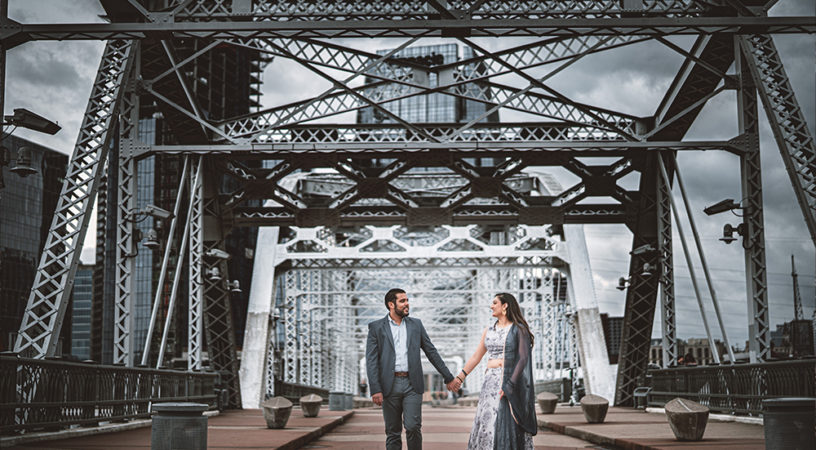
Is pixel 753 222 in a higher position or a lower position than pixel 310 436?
higher

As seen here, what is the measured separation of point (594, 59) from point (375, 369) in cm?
3244

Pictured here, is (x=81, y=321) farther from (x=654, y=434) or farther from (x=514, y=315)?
(x=514, y=315)

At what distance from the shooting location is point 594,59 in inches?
1558

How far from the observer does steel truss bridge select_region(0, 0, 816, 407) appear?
15.8 metres

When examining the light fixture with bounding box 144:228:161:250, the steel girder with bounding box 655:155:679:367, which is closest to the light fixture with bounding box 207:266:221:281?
the light fixture with bounding box 144:228:161:250

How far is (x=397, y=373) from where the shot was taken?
356 inches

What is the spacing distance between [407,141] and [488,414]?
14.0 m

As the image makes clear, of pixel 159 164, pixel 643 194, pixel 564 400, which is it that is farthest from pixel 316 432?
pixel 159 164

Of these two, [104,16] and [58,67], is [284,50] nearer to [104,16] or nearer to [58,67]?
[104,16]

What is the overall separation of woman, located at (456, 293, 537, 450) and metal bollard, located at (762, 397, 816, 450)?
6.71ft

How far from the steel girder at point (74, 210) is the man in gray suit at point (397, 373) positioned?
799 centimetres

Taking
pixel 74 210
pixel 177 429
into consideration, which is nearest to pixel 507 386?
pixel 177 429

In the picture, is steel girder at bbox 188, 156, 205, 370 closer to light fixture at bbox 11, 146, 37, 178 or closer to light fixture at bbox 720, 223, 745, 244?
light fixture at bbox 11, 146, 37, 178

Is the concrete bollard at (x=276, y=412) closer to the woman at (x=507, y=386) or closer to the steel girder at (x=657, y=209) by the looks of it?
the woman at (x=507, y=386)
